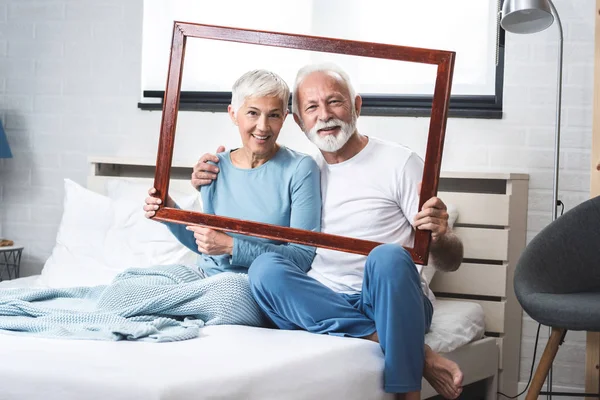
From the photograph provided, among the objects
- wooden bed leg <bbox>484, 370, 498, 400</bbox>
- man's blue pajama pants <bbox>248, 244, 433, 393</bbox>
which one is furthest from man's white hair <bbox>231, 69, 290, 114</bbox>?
wooden bed leg <bbox>484, 370, 498, 400</bbox>

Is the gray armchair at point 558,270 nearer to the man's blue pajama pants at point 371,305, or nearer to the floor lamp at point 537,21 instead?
the floor lamp at point 537,21

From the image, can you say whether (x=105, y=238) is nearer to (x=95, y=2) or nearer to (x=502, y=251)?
(x=95, y=2)

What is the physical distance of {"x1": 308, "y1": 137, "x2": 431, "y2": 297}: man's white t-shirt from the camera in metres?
2.32

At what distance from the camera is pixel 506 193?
3070mm

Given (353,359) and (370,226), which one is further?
(370,226)

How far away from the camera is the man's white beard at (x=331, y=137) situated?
2.33 m

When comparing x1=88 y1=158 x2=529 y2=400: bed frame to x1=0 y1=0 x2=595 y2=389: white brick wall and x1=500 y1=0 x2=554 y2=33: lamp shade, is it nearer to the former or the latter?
x1=0 y1=0 x2=595 y2=389: white brick wall

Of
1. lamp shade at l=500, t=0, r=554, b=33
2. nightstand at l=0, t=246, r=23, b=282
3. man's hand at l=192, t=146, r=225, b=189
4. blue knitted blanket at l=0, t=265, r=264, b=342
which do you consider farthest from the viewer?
nightstand at l=0, t=246, r=23, b=282

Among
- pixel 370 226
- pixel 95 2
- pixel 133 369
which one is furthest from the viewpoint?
pixel 95 2

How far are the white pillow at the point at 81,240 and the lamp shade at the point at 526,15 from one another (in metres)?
1.64

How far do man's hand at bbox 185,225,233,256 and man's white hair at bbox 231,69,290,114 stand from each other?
0.37m

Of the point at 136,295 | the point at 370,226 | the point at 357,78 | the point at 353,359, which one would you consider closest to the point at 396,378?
the point at 353,359

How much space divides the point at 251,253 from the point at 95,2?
186cm

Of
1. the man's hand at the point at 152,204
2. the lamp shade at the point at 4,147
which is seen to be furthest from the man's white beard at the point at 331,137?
the lamp shade at the point at 4,147
